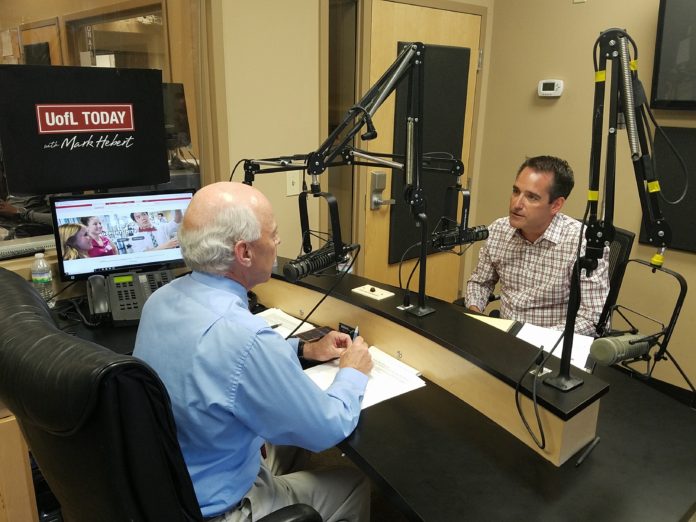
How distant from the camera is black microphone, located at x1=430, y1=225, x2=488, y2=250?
4.58 ft

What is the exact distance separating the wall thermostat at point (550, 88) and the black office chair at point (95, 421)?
2982 mm

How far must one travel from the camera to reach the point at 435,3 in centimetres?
308

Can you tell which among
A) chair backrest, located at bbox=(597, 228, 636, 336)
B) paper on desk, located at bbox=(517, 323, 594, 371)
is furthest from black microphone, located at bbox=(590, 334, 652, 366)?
chair backrest, located at bbox=(597, 228, 636, 336)

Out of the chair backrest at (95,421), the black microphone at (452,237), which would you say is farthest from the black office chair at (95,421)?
the black microphone at (452,237)

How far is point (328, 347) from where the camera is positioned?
1.54 m

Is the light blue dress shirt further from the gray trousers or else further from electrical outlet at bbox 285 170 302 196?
electrical outlet at bbox 285 170 302 196

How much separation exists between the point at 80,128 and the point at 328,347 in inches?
48.6

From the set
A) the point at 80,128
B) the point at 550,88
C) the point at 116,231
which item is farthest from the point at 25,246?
the point at 550,88

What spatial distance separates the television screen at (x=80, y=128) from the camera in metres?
1.84

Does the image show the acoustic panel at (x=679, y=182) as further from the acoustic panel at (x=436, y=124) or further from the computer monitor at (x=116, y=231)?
the computer monitor at (x=116, y=231)

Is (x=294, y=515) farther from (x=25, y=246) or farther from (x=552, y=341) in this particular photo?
(x=25, y=246)

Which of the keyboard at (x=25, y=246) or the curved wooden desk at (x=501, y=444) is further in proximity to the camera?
the keyboard at (x=25, y=246)

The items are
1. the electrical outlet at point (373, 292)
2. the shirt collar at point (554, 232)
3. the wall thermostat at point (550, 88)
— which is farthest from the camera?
the wall thermostat at point (550, 88)

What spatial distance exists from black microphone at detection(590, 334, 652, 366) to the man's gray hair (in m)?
0.73
